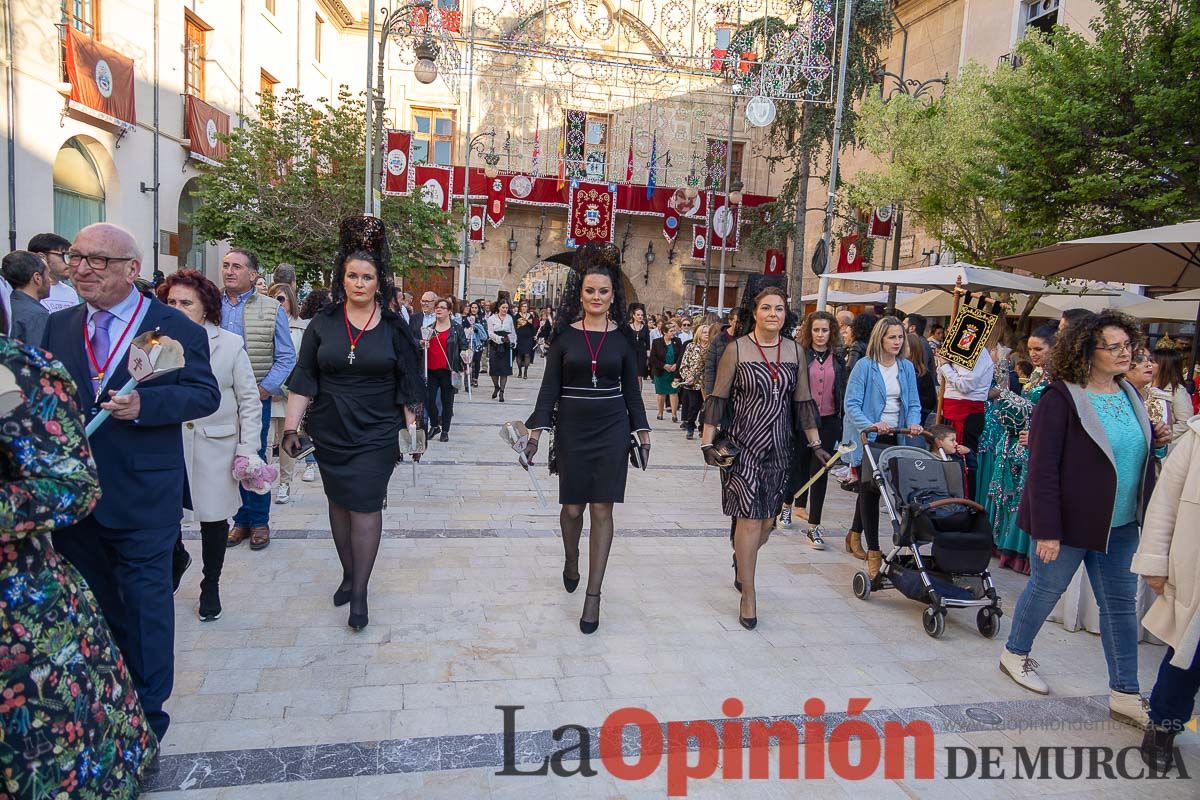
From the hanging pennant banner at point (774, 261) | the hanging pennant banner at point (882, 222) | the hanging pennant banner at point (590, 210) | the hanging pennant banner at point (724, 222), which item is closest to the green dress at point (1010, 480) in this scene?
the hanging pennant banner at point (882, 222)

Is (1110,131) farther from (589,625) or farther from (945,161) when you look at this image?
(589,625)

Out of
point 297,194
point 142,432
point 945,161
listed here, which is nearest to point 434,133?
point 297,194

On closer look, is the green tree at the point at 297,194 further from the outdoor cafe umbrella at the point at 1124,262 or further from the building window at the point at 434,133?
the building window at the point at 434,133

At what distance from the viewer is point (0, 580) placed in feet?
6.41

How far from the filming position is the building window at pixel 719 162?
2973 centimetres

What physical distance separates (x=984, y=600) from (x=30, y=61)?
49.0 ft

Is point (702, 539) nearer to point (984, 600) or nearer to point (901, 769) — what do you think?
point (984, 600)

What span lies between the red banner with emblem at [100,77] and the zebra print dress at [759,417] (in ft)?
44.2

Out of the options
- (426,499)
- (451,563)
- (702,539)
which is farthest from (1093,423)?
(426,499)

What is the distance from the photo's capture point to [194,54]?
711 inches

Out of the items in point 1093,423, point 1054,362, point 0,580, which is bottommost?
point 0,580

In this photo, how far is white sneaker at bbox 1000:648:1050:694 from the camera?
13.5 ft

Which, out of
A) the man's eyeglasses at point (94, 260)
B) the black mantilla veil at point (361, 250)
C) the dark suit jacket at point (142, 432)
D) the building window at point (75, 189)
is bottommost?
the dark suit jacket at point (142, 432)

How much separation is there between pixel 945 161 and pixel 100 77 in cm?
1501
